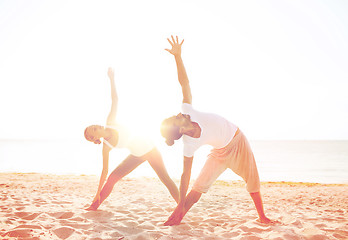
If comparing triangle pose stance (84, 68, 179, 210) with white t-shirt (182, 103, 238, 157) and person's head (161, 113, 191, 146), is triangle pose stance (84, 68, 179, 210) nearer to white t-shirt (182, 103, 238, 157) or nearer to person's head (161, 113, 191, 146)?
white t-shirt (182, 103, 238, 157)

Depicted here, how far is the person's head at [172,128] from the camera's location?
3041mm

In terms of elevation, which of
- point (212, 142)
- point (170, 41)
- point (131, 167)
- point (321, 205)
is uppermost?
point (170, 41)

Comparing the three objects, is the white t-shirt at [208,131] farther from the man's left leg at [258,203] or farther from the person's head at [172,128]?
the man's left leg at [258,203]

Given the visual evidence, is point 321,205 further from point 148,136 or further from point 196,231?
point 148,136

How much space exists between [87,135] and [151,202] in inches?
92.9

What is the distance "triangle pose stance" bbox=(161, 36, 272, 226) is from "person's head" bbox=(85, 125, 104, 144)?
4.48 feet

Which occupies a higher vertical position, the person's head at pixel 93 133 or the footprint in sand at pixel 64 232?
the person's head at pixel 93 133

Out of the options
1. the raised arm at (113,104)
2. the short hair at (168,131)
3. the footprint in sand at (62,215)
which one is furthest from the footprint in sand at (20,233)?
the short hair at (168,131)

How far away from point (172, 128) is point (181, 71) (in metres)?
0.95

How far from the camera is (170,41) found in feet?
12.6

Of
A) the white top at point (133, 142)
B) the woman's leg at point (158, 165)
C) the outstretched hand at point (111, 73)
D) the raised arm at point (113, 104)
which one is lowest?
the woman's leg at point (158, 165)

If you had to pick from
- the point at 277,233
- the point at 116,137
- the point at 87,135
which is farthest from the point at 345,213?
the point at 87,135

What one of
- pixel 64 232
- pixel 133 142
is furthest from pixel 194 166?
pixel 64 232

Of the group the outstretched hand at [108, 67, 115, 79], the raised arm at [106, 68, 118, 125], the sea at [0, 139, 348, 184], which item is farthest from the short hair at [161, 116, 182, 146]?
the outstretched hand at [108, 67, 115, 79]
